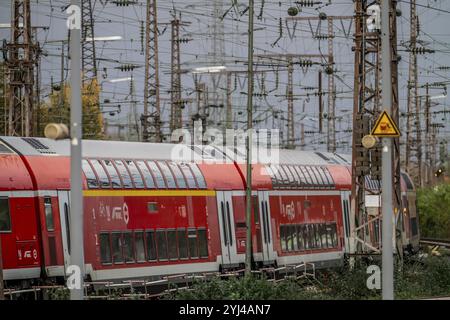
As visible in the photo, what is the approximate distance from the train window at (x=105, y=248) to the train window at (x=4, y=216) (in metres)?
3.05

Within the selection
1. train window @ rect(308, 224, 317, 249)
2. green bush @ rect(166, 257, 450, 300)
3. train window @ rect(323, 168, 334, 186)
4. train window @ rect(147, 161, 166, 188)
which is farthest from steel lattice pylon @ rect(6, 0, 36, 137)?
train window @ rect(323, 168, 334, 186)

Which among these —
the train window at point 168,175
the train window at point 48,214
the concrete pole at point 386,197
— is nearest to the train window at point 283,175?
the train window at point 168,175

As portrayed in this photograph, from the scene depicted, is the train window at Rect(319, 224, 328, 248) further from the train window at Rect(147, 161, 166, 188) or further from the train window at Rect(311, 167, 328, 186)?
the train window at Rect(147, 161, 166, 188)

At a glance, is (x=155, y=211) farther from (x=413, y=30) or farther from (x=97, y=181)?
(x=413, y=30)

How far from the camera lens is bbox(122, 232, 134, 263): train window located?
2883cm

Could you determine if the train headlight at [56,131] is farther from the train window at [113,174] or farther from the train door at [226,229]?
the train door at [226,229]

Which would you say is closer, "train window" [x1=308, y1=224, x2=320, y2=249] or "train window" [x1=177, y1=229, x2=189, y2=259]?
"train window" [x1=177, y1=229, x2=189, y2=259]

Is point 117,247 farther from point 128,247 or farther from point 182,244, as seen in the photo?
point 182,244

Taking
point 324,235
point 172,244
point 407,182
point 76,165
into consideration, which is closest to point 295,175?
point 324,235

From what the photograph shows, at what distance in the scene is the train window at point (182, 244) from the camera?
30828 millimetres

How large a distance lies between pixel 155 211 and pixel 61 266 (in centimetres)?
415

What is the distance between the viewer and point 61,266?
2656 cm

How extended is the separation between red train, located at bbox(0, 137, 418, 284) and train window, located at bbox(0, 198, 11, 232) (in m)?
0.02

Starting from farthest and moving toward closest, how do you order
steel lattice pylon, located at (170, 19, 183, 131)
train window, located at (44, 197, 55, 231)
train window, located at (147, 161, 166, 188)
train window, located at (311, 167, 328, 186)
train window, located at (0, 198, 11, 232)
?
steel lattice pylon, located at (170, 19, 183, 131), train window, located at (311, 167, 328, 186), train window, located at (147, 161, 166, 188), train window, located at (44, 197, 55, 231), train window, located at (0, 198, 11, 232)
